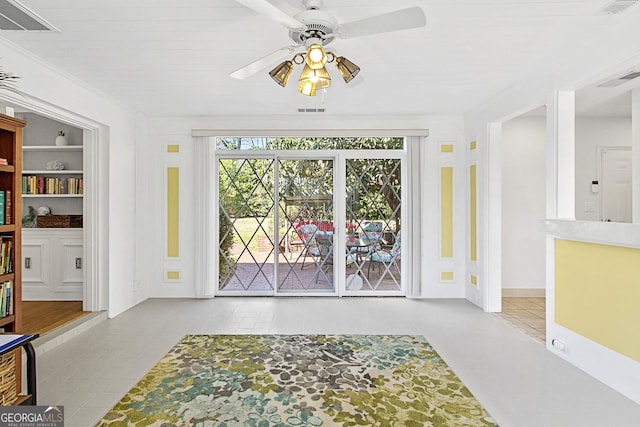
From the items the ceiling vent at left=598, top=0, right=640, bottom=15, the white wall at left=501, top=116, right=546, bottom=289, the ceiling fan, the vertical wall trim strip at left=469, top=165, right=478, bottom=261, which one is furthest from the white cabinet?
the white wall at left=501, top=116, right=546, bottom=289

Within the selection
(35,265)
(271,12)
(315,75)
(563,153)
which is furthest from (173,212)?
(563,153)

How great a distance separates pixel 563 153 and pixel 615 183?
2.71 m

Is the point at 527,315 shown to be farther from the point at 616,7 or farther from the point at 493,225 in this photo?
the point at 616,7

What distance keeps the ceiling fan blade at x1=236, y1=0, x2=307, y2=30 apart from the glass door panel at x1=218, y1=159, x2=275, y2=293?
3322mm

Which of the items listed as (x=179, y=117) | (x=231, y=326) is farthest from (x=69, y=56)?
(x=231, y=326)

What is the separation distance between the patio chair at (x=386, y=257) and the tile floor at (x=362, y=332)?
0.50 m

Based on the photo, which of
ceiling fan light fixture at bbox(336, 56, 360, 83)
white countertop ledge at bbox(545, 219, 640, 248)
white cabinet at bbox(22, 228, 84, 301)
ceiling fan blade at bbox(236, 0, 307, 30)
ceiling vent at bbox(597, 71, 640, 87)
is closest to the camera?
ceiling fan blade at bbox(236, 0, 307, 30)

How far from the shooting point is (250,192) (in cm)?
534

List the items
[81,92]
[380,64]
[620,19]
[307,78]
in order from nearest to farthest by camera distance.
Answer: [307,78]
[620,19]
[380,64]
[81,92]

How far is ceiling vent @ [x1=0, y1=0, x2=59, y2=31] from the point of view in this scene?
2324 mm

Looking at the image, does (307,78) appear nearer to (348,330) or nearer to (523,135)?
(348,330)

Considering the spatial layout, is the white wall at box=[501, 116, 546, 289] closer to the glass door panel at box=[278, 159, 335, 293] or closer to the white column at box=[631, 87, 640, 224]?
the white column at box=[631, 87, 640, 224]

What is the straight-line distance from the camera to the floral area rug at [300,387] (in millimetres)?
2260

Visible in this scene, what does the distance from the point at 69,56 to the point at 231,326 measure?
2920mm
